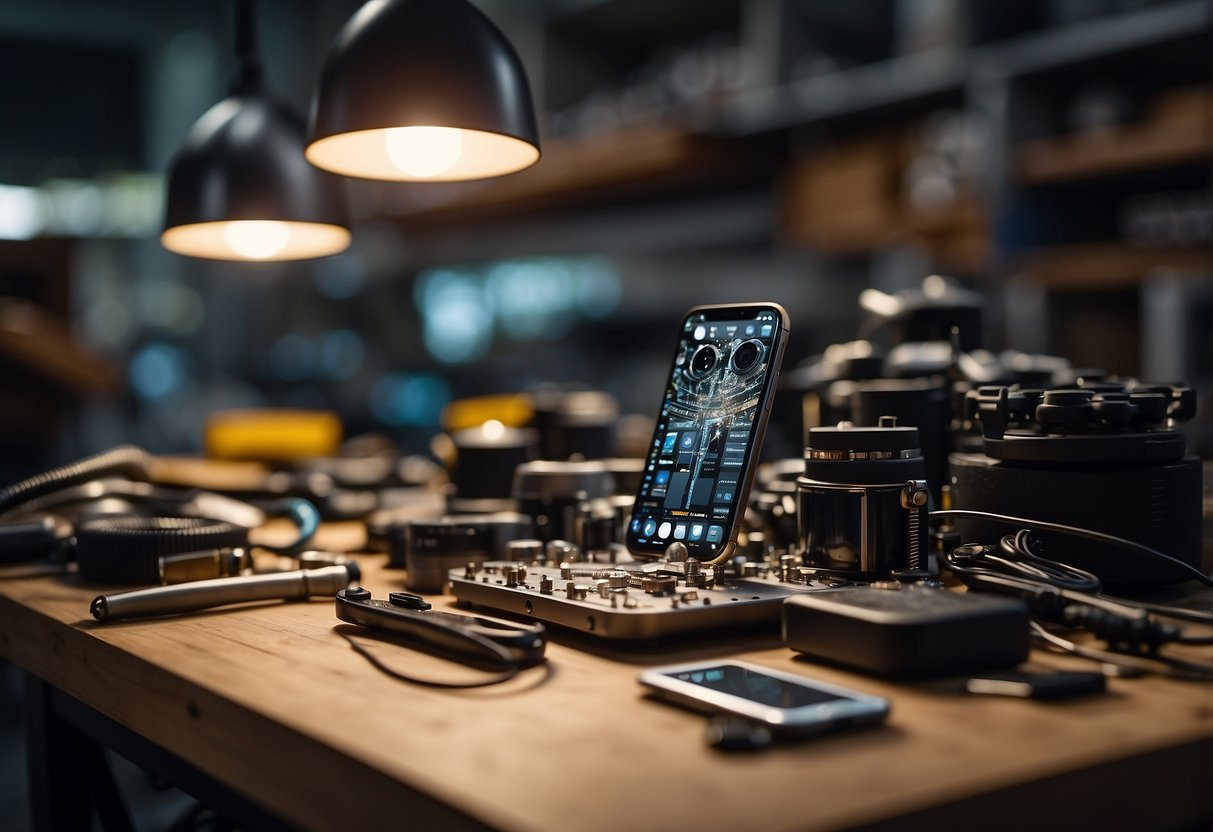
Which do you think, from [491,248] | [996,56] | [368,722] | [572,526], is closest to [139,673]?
[368,722]

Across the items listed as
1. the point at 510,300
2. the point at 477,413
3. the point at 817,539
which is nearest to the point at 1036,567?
the point at 817,539

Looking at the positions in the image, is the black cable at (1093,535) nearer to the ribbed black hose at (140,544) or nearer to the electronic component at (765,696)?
the electronic component at (765,696)

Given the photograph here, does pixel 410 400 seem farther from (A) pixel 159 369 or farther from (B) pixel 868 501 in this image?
(B) pixel 868 501

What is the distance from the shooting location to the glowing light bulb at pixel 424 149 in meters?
1.29

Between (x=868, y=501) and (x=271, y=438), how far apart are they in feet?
5.24

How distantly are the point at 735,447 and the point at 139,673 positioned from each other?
1.60ft

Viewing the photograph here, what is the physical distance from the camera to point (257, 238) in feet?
5.19

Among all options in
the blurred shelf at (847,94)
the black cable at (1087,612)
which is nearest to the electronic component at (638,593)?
the black cable at (1087,612)

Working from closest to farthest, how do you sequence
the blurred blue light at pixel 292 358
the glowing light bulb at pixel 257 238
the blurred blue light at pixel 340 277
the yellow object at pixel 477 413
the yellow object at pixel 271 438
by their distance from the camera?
the glowing light bulb at pixel 257 238 < the yellow object at pixel 477 413 < the yellow object at pixel 271 438 < the blurred blue light at pixel 340 277 < the blurred blue light at pixel 292 358

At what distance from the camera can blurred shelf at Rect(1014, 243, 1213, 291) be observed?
2443mm

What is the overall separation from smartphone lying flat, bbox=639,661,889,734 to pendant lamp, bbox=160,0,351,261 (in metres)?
0.92

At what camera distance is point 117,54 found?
784cm

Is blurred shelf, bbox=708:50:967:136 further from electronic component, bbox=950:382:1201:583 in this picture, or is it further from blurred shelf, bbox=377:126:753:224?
electronic component, bbox=950:382:1201:583

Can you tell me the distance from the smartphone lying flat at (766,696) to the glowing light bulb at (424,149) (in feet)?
2.52
